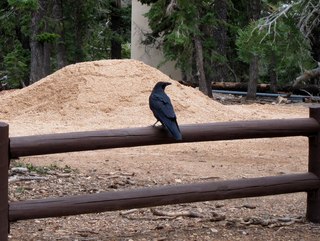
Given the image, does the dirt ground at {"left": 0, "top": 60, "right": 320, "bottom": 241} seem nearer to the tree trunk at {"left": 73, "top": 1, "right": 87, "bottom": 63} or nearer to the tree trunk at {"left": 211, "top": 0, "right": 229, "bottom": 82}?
the tree trunk at {"left": 211, "top": 0, "right": 229, "bottom": 82}

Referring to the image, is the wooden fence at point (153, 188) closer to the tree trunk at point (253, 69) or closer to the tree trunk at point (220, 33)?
the tree trunk at point (220, 33)

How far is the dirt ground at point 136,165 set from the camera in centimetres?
609

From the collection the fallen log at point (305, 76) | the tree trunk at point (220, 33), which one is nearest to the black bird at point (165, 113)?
the fallen log at point (305, 76)

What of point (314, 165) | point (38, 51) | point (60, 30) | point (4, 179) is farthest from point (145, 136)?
point (60, 30)

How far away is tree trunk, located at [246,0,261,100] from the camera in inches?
1032

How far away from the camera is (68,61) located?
34.9 m

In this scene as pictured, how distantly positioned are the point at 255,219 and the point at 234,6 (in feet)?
76.7

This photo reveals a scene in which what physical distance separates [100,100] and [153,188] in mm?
10881

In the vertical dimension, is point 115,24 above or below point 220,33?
above

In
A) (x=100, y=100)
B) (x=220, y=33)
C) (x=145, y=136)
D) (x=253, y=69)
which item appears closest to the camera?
(x=145, y=136)

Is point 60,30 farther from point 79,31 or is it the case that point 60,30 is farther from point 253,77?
point 253,77

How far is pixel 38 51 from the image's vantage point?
90.1 feet

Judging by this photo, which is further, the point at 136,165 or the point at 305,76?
the point at 136,165

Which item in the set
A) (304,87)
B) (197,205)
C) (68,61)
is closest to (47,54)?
(68,61)
